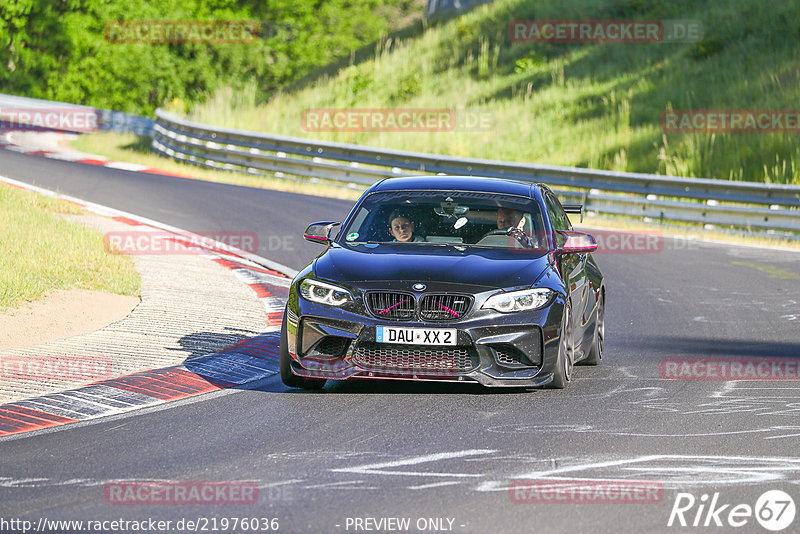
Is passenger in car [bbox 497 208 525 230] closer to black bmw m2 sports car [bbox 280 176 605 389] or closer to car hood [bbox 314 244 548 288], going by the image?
black bmw m2 sports car [bbox 280 176 605 389]

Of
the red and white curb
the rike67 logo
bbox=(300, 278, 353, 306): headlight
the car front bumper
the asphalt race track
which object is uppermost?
bbox=(300, 278, 353, 306): headlight

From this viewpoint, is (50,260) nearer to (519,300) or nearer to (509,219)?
(509,219)

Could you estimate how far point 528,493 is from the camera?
20.0ft

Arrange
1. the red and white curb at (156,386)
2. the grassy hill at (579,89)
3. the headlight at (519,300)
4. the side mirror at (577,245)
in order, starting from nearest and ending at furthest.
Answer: the red and white curb at (156,386)
the headlight at (519,300)
the side mirror at (577,245)
the grassy hill at (579,89)

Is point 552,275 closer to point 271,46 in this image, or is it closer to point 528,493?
point 528,493

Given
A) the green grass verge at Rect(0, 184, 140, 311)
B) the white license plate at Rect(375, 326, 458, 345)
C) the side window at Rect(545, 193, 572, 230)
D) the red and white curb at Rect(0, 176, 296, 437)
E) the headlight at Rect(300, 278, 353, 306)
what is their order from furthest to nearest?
the green grass verge at Rect(0, 184, 140, 311) < the side window at Rect(545, 193, 572, 230) < the headlight at Rect(300, 278, 353, 306) < the white license plate at Rect(375, 326, 458, 345) < the red and white curb at Rect(0, 176, 296, 437)

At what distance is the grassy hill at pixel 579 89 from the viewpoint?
29.2 m

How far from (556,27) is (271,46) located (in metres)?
32.3

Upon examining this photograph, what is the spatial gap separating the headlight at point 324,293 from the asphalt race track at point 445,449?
688 millimetres

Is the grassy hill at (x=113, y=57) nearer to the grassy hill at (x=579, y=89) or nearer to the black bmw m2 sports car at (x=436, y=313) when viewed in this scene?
the grassy hill at (x=579, y=89)

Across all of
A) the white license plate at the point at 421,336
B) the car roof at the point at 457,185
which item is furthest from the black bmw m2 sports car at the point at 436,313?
the car roof at the point at 457,185

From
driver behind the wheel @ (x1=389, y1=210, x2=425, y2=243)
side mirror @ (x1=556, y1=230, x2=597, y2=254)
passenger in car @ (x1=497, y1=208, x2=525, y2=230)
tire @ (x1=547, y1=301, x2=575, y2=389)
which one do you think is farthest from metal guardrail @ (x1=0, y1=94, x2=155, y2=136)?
tire @ (x1=547, y1=301, x2=575, y2=389)

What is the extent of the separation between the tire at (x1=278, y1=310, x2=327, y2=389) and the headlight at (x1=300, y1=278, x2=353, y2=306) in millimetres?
243

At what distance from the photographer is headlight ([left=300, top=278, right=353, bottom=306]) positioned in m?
8.51
